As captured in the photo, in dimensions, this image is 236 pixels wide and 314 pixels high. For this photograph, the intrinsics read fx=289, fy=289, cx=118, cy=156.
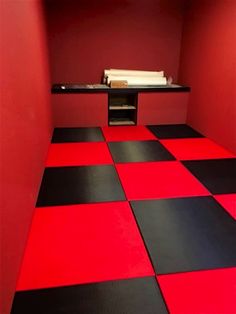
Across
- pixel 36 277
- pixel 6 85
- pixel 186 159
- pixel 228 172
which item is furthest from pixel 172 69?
pixel 36 277

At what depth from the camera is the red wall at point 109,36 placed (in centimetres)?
562

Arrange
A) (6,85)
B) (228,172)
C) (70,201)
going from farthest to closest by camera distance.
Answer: (228,172), (70,201), (6,85)

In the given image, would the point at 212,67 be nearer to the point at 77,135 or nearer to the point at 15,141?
the point at 77,135

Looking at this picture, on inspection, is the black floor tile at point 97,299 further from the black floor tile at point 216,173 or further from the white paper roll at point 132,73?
the white paper roll at point 132,73

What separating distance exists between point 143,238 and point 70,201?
91 centimetres

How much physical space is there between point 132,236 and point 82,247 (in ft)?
1.38

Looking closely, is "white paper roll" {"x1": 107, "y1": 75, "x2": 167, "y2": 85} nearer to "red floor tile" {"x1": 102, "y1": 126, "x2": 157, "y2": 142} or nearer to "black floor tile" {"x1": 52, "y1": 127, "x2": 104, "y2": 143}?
Answer: "red floor tile" {"x1": 102, "y1": 126, "x2": 157, "y2": 142}

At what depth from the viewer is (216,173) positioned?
364 cm

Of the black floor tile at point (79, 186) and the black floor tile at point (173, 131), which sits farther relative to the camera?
the black floor tile at point (173, 131)

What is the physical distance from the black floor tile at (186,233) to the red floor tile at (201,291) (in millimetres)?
68

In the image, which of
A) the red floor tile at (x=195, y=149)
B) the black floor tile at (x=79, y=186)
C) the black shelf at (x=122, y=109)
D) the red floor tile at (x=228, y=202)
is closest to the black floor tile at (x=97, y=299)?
the black floor tile at (x=79, y=186)

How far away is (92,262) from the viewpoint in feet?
6.95

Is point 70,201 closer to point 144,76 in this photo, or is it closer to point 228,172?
point 228,172

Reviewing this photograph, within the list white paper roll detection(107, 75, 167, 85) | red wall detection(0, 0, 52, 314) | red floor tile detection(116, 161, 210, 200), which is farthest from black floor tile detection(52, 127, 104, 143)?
red wall detection(0, 0, 52, 314)
